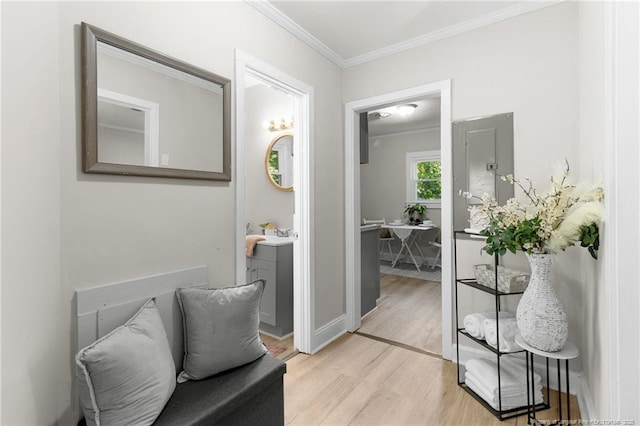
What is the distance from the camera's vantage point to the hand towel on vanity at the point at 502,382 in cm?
181

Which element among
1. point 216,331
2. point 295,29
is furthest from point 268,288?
point 295,29

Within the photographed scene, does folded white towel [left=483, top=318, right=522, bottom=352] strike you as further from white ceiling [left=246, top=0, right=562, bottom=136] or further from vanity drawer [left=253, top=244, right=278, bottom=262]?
white ceiling [left=246, top=0, right=562, bottom=136]

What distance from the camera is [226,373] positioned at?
148 cm

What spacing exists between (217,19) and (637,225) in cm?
214

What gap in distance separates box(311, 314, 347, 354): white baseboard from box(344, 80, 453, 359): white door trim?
71 mm

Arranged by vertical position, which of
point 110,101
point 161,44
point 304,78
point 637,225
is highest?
point 304,78

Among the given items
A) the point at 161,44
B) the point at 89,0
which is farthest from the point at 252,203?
the point at 89,0

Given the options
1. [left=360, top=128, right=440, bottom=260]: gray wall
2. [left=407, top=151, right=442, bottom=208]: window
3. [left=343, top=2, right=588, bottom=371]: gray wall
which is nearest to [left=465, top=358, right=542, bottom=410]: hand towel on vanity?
[left=343, top=2, right=588, bottom=371]: gray wall

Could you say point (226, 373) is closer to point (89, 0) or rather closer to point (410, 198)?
point (89, 0)

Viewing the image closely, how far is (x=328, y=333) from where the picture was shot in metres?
2.76

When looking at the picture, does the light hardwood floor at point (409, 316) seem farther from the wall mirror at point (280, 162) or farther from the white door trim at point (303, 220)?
the wall mirror at point (280, 162)

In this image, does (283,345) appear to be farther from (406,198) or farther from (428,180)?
(428,180)

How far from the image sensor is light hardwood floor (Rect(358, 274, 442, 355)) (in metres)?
2.81

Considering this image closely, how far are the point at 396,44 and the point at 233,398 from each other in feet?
9.02
